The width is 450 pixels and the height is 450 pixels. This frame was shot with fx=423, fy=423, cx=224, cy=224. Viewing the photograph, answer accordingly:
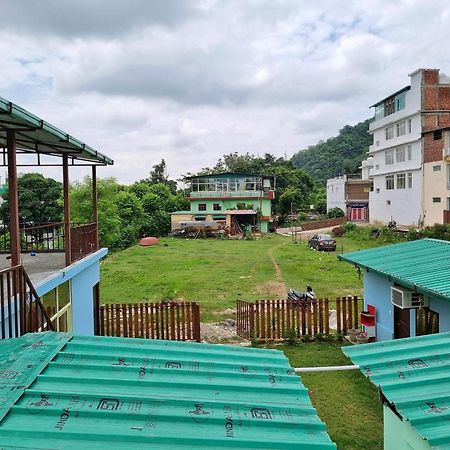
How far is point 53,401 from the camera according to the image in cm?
283

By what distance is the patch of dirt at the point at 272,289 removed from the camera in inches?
720

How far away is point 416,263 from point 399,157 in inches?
1364

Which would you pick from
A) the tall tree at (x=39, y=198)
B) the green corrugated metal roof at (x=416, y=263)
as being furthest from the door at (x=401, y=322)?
the tall tree at (x=39, y=198)

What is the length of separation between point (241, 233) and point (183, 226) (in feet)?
20.8

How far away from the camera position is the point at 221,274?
75.4ft

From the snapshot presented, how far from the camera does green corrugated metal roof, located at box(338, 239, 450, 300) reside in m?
8.39

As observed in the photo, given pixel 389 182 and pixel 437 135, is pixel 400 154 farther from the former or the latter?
pixel 437 135

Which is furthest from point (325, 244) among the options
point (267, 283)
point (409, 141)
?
point (409, 141)

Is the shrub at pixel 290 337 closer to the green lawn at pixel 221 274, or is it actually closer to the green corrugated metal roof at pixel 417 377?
the green lawn at pixel 221 274

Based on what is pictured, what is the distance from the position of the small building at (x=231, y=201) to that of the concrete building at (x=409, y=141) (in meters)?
13.3

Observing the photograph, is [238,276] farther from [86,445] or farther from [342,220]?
[342,220]

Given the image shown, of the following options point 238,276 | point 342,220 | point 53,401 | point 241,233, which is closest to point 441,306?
point 53,401

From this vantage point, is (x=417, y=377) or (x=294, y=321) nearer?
(x=417, y=377)

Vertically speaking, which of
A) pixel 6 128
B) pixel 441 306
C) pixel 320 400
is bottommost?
pixel 320 400
